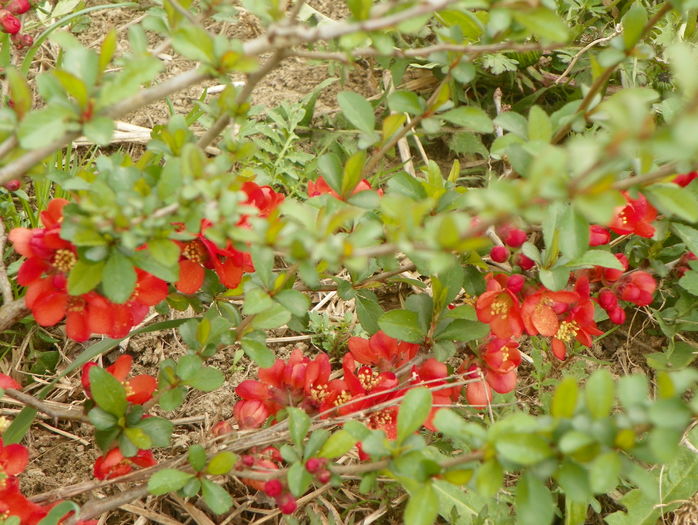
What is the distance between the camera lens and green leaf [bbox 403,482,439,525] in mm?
1146

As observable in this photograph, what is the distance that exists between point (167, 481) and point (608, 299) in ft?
3.30

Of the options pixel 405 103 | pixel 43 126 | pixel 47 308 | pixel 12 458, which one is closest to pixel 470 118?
pixel 405 103

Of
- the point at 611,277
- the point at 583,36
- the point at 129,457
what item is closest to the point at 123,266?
the point at 129,457

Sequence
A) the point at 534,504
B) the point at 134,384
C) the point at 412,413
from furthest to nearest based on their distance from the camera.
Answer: the point at 134,384 < the point at 412,413 < the point at 534,504

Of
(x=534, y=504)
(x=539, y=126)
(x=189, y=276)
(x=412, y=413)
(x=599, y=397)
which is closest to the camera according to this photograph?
(x=599, y=397)

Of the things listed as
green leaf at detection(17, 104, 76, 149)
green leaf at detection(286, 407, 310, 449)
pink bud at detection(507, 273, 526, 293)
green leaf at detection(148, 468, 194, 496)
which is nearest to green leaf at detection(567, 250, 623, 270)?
pink bud at detection(507, 273, 526, 293)

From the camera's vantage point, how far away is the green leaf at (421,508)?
3.76 feet

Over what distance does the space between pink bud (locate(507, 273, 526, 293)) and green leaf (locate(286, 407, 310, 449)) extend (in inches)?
20.1

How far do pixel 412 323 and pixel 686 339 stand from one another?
106cm

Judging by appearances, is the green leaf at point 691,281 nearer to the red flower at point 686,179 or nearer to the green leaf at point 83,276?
the red flower at point 686,179

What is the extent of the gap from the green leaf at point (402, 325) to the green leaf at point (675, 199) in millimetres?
586

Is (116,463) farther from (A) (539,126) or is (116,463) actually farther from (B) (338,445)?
(A) (539,126)

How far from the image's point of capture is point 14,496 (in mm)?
1352

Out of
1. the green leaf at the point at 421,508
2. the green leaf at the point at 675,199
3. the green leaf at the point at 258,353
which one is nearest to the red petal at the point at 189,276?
the green leaf at the point at 258,353
